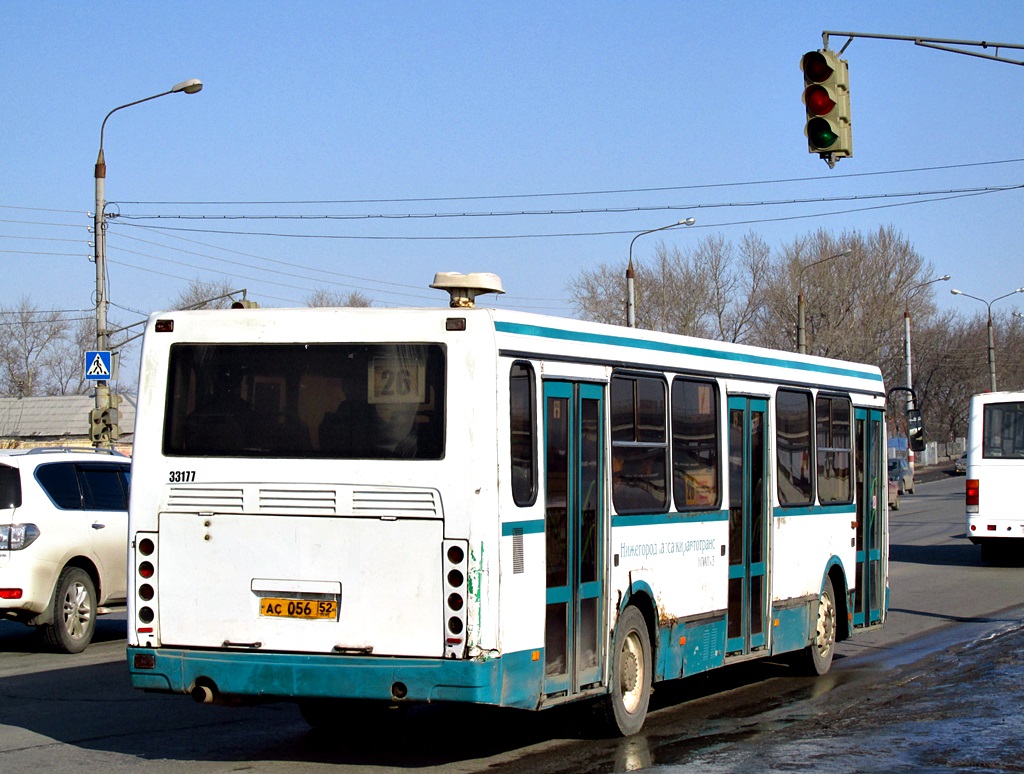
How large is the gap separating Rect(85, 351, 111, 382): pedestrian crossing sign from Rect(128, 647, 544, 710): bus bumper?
19.2 m

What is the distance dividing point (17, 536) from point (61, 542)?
1.46ft

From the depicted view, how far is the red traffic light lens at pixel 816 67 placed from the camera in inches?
503

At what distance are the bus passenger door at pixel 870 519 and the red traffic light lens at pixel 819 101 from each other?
2936 mm

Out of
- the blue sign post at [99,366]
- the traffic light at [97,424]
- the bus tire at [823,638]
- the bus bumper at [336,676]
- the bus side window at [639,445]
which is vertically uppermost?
the blue sign post at [99,366]

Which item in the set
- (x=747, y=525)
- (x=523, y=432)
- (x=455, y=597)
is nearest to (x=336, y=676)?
(x=455, y=597)

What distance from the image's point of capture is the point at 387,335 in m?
7.98

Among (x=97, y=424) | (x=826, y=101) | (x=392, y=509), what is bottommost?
(x=392, y=509)

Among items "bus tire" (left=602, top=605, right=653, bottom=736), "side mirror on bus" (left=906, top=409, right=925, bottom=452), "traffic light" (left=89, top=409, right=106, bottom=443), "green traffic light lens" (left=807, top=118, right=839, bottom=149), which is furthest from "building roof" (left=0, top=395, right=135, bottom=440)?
"bus tire" (left=602, top=605, right=653, bottom=736)

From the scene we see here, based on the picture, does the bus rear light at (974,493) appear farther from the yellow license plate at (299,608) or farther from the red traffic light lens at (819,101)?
the yellow license plate at (299,608)

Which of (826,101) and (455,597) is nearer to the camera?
(455,597)

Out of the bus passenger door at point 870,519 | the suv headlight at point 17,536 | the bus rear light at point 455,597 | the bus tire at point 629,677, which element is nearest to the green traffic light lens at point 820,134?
the bus passenger door at point 870,519

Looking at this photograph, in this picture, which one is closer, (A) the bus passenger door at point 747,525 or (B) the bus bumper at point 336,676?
(B) the bus bumper at point 336,676

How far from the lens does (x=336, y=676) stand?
25.3ft

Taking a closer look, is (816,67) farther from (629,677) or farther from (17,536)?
(17,536)
